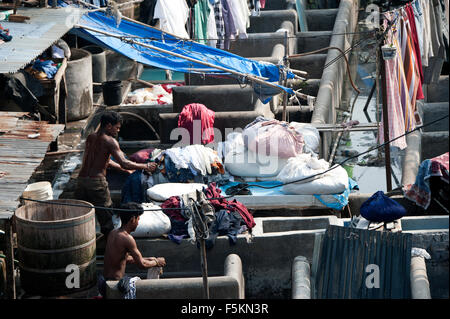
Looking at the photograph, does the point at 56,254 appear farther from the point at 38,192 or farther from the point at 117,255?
the point at 38,192

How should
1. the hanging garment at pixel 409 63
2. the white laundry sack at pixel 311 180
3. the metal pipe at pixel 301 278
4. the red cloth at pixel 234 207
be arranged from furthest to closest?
1. the hanging garment at pixel 409 63
2. the white laundry sack at pixel 311 180
3. the red cloth at pixel 234 207
4. the metal pipe at pixel 301 278

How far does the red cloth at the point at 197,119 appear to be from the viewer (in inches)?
485

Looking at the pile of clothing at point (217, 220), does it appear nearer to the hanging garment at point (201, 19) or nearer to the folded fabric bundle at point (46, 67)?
the folded fabric bundle at point (46, 67)

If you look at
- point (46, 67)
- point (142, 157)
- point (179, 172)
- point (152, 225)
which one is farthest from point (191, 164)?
point (46, 67)

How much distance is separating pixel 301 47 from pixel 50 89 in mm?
8187

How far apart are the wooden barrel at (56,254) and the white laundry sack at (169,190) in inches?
47.5

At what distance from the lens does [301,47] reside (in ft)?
64.4

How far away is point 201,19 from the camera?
15.4 meters

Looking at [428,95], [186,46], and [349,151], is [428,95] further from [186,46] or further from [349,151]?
[186,46]

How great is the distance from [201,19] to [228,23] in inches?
36.9

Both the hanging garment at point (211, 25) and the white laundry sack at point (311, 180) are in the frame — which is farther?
the hanging garment at point (211, 25)

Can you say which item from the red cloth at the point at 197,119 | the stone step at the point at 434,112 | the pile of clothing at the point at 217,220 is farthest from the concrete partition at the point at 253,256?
the stone step at the point at 434,112
